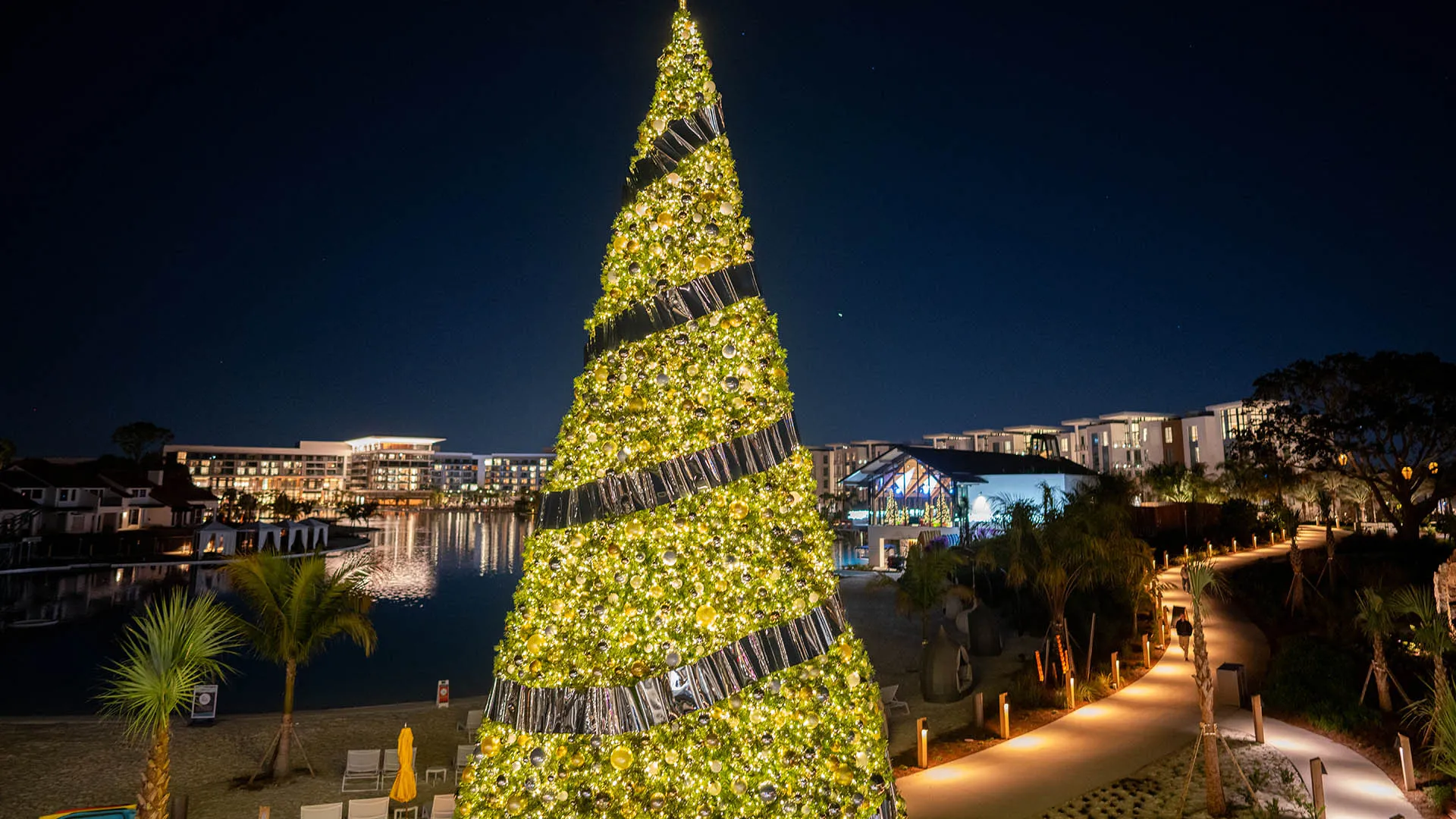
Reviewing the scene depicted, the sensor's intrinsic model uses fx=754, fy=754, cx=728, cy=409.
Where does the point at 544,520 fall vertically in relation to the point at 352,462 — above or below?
below

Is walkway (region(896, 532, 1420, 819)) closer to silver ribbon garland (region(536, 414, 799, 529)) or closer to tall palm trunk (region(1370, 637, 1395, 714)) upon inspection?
tall palm trunk (region(1370, 637, 1395, 714))

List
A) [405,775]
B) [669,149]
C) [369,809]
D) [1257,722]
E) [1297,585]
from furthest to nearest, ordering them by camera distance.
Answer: [1297,585], [1257,722], [405,775], [369,809], [669,149]

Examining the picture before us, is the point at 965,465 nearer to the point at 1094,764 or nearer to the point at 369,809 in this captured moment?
the point at 1094,764

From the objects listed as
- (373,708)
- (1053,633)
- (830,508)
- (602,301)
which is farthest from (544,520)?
(830,508)

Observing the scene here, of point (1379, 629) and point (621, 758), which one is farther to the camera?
point (1379, 629)

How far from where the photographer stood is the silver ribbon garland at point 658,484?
4938mm

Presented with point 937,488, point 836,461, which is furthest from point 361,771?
point 836,461

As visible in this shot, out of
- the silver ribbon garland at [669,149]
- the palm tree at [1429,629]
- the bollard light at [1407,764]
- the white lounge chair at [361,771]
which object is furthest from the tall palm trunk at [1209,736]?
the white lounge chair at [361,771]

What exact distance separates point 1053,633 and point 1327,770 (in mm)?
7200

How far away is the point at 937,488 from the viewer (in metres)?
39.6

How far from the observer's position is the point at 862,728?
4871 mm

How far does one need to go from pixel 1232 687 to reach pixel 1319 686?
3.95ft

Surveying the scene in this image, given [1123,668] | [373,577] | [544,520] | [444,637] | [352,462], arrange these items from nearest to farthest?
[544,520], [1123,668], [444,637], [373,577], [352,462]

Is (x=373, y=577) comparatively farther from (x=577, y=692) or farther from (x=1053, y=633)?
(x=577, y=692)
